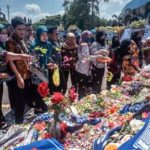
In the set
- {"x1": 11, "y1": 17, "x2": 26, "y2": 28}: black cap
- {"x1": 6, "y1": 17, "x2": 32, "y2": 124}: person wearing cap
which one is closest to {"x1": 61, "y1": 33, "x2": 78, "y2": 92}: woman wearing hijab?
{"x1": 6, "y1": 17, "x2": 32, "y2": 124}: person wearing cap

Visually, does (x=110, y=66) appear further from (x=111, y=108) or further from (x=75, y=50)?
(x=111, y=108)

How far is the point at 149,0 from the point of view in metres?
32.2

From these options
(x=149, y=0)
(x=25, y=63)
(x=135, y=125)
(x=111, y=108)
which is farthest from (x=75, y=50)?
(x=149, y=0)

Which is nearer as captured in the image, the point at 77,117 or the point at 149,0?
the point at 77,117

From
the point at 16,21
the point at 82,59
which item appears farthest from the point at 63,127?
the point at 82,59

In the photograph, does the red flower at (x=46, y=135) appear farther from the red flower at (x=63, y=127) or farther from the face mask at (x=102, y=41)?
the face mask at (x=102, y=41)

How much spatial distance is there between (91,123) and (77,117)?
23cm

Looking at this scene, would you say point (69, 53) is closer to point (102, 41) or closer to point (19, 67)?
point (102, 41)

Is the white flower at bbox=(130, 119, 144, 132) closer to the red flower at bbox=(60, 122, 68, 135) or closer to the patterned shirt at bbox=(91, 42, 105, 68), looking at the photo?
the red flower at bbox=(60, 122, 68, 135)

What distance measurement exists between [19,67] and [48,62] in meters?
1.00

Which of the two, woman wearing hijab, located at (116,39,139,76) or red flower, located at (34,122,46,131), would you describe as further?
woman wearing hijab, located at (116,39,139,76)

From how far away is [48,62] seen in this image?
7.04 meters

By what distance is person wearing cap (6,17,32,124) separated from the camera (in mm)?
5832

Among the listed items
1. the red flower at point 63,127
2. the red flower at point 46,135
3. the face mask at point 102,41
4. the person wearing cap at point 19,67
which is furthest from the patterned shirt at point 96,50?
the red flower at point 46,135
